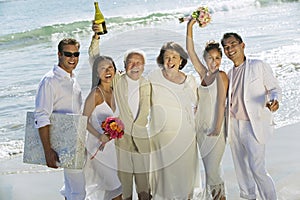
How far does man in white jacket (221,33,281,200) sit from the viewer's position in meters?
4.70

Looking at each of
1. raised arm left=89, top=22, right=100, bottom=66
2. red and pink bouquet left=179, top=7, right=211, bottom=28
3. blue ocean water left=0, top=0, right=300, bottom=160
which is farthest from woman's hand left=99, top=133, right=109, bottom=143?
red and pink bouquet left=179, top=7, right=211, bottom=28

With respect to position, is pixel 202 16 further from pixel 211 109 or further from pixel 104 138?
pixel 104 138

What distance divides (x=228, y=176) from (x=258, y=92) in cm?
159

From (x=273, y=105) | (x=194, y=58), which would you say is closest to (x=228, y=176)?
(x=273, y=105)

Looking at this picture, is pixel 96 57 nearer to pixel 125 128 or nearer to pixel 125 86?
pixel 125 86

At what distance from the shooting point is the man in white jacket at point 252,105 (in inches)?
185

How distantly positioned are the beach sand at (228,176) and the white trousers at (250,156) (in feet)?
1.89

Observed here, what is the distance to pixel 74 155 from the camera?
14.5ft

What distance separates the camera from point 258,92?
4711 millimetres

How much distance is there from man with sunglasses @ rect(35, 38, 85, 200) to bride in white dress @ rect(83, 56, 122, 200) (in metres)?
0.11

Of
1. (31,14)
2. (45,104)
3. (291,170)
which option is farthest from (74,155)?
(31,14)

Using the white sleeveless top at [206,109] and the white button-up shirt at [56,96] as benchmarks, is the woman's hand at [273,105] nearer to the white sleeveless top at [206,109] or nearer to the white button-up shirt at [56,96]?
the white sleeveless top at [206,109]

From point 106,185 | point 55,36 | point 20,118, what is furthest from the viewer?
point 55,36

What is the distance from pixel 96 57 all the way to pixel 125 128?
62cm
